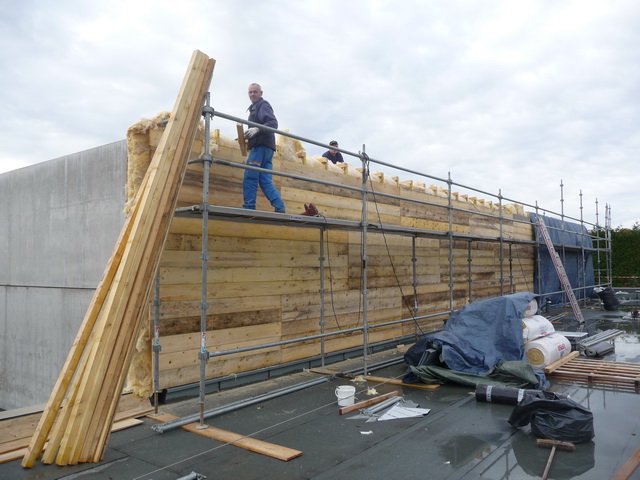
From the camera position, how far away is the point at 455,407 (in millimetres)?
5414

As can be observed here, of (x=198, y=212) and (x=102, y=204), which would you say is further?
(x=102, y=204)

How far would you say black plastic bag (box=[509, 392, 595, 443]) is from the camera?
4.24 m

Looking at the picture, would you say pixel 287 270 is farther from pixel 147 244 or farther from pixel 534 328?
pixel 534 328

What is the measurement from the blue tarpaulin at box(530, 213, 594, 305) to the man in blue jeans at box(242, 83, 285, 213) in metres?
10.3

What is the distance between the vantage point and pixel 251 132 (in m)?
6.07

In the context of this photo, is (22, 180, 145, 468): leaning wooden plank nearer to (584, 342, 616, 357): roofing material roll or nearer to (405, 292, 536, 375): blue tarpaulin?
(405, 292, 536, 375): blue tarpaulin

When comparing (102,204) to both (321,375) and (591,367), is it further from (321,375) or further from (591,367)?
(591,367)

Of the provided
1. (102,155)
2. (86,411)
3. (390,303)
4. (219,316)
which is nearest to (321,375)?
(219,316)

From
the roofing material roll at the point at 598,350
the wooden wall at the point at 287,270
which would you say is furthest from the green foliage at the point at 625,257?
the roofing material roll at the point at 598,350

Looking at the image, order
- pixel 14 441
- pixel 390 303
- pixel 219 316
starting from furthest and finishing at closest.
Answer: pixel 390 303 < pixel 219 316 < pixel 14 441

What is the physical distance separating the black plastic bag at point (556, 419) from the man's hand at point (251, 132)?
4.19m

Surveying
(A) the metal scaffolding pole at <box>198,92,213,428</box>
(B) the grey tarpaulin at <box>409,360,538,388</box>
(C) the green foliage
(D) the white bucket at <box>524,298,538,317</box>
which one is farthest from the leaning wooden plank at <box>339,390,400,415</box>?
(C) the green foliage

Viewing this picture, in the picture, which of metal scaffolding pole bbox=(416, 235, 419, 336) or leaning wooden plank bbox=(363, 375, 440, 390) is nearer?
leaning wooden plank bbox=(363, 375, 440, 390)

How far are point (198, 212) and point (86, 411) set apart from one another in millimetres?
2157
